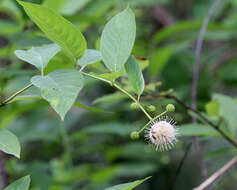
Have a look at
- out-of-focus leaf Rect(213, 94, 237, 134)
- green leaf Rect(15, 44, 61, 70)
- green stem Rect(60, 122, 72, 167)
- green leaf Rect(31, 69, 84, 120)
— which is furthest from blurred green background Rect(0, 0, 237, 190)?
green leaf Rect(31, 69, 84, 120)

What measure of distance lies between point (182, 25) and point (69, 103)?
1.15 m

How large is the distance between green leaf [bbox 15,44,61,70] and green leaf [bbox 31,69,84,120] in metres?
0.06

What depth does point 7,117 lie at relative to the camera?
1.44 meters

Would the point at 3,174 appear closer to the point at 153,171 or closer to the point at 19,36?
the point at 19,36

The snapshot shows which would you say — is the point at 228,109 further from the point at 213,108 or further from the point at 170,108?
the point at 170,108

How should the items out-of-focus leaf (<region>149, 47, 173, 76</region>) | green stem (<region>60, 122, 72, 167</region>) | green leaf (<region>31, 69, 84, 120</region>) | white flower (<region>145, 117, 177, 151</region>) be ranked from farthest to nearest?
1. green stem (<region>60, 122, 72, 167</region>)
2. out-of-focus leaf (<region>149, 47, 173, 76</region>)
3. white flower (<region>145, 117, 177, 151</region>)
4. green leaf (<region>31, 69, 84, 120</region>)

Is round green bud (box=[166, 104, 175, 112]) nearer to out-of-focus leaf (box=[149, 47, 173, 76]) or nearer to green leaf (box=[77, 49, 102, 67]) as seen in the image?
green leaf (box=[77, 49, 102, 67])

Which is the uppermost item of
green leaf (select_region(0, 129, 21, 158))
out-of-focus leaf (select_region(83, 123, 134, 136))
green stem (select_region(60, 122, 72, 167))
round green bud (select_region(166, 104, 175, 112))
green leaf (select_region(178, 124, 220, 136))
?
round green bud (select_region(166, 104, 175, 112))

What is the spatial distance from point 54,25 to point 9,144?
191 mm

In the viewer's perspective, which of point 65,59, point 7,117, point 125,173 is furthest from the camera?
point 125,173

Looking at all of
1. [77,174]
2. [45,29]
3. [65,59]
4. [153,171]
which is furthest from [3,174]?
[153,171]

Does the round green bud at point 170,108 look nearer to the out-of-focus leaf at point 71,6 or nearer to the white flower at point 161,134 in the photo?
the white flower at point 161,134

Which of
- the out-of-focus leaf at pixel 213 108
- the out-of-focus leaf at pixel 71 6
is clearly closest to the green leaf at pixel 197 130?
the out-of-focus leaf at pixel 213 108

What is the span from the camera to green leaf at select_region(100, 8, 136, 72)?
24.0 inches
